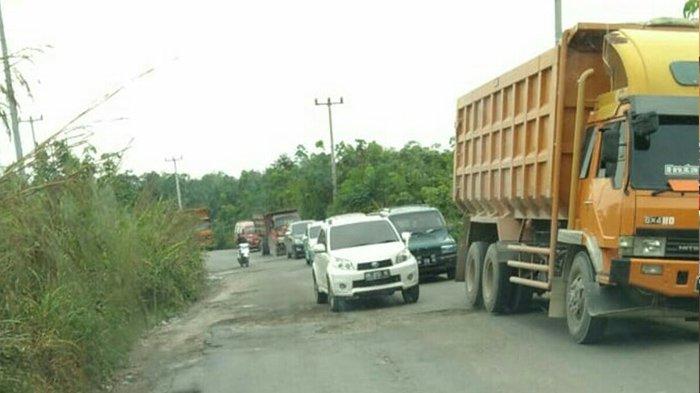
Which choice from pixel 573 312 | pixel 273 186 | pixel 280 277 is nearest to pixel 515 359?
pixel 573 312

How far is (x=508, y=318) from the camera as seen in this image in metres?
14.3

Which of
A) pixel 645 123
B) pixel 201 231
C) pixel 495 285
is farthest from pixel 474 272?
pixel 201 231

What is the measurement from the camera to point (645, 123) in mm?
9828

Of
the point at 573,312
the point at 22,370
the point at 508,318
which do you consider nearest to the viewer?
the point at 22,370

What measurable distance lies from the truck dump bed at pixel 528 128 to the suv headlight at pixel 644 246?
1.86m

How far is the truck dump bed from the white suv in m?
1.83

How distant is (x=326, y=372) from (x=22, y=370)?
3.18 m

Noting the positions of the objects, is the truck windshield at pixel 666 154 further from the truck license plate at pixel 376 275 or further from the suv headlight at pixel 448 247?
the suv headlight at pixel 448 247

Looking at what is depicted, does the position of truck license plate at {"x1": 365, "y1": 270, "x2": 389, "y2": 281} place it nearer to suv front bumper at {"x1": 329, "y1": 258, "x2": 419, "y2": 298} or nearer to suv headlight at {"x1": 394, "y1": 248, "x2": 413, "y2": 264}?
suv front bumper at {"x1": 329, "y1": 258, "x2": 419, "y2": 298}

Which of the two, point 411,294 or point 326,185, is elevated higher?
point 326,185

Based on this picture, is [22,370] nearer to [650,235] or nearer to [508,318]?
[650,235]

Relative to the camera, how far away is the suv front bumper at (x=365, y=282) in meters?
17.2

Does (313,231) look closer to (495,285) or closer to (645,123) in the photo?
(495,285)

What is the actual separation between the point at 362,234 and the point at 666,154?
9.22 m
